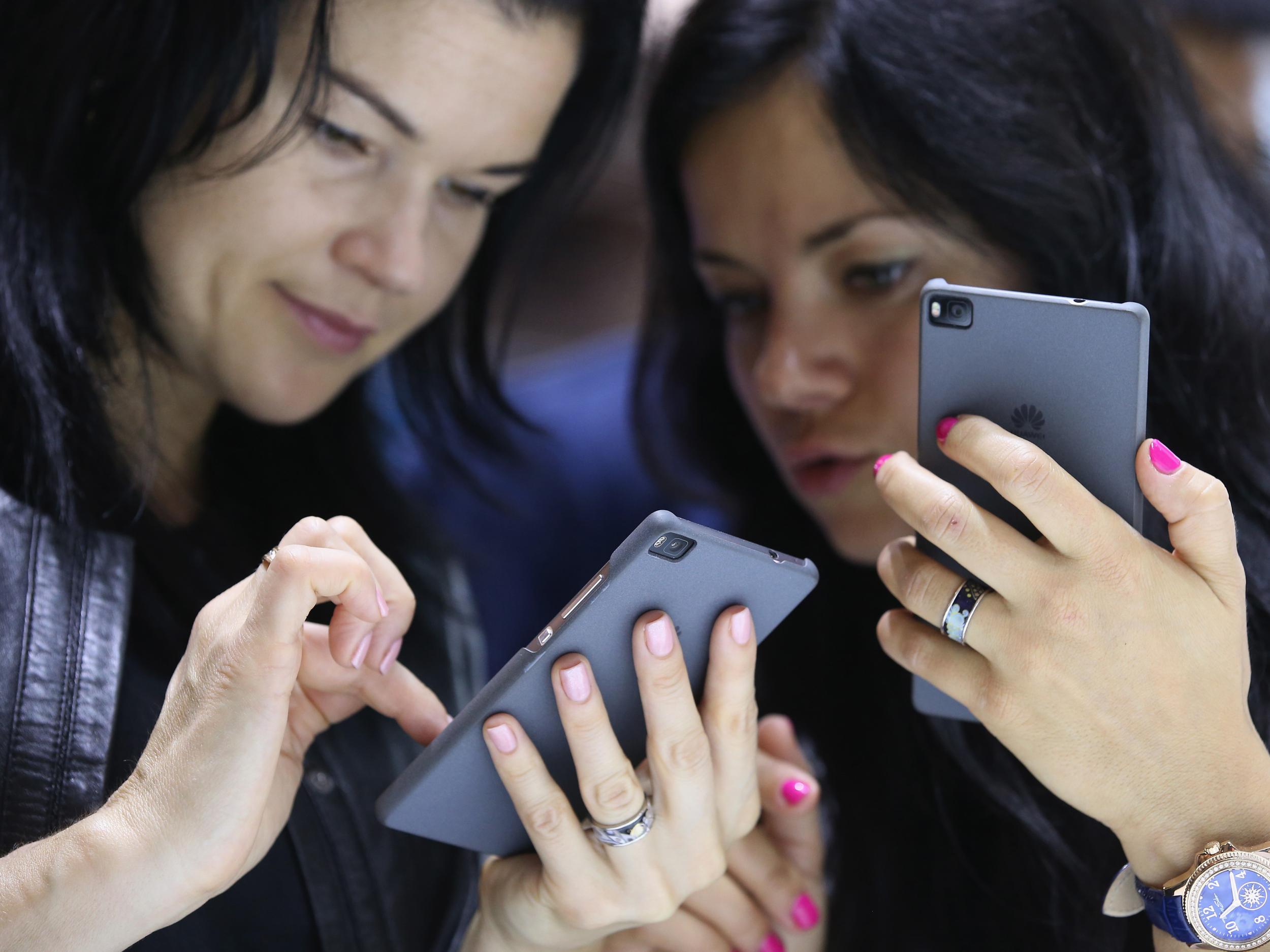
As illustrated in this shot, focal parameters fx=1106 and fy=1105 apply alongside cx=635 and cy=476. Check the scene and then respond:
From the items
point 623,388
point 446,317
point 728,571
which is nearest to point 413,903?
point 728,571

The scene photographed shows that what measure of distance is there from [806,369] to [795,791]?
39 cm

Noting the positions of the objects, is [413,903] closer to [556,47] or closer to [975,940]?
[975,940]

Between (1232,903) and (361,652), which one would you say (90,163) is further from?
(1232,903)

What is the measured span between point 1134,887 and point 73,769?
0.71m

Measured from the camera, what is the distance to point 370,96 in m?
0.89

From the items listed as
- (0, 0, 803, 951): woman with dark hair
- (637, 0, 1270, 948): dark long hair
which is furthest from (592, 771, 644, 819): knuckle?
(637, 0, 1270, 948): dark long hair

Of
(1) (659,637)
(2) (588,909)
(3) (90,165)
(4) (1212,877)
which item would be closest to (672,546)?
(1) (659,637)

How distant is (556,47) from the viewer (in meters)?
0.99

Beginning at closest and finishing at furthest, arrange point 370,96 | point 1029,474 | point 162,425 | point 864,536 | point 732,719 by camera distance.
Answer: point 1029,474 → point 732,719 → point 370,96 → point 162,425 → point 864,536

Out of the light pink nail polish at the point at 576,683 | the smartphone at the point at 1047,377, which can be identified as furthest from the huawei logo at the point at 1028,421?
the light pink nail polish at the point at 576,683

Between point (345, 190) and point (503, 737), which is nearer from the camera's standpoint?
point (503, 737)

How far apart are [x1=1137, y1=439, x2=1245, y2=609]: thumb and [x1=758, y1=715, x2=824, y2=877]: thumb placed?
15.5 inches

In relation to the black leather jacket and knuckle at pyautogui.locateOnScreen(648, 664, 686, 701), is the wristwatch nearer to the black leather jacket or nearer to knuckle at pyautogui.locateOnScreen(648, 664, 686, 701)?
knuckle at pyautogui.locateOnScreen(648, 664, 686, 701)

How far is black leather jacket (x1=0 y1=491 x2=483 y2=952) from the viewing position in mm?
699
